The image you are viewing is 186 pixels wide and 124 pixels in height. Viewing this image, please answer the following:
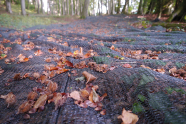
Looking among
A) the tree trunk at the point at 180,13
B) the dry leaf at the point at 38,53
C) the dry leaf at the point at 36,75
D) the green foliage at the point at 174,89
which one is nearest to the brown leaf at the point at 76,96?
the dry leaf at the point at 36,75

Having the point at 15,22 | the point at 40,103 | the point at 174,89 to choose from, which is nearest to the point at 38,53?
the point at 40,103

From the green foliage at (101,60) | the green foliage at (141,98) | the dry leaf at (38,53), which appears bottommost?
the green foliage at (141,98)

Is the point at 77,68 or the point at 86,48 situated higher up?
the point at 86,48

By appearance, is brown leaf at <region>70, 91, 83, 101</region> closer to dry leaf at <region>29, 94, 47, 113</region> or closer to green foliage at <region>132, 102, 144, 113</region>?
dry leaf at <region>29, 94, 47, 113</region>

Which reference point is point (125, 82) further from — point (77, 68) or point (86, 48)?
point (86, 48)

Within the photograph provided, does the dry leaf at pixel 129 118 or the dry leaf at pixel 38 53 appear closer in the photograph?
the dry leaf at pixel 129 118

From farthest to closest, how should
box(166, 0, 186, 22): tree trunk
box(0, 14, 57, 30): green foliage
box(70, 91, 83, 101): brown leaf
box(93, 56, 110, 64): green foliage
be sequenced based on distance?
box(166, 0, 186, 22): tree trunk < box(0, 14, 57, 30): green foliage < box(93, 56, 110, 64): green foliage < box(70, 91, 83, 101): brown leaf

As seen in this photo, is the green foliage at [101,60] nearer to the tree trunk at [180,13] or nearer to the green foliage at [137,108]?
the green foliage at [137,108]

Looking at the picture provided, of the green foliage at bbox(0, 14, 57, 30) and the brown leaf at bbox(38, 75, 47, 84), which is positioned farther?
the green foliage at bbox(0, 14, 57, 30)

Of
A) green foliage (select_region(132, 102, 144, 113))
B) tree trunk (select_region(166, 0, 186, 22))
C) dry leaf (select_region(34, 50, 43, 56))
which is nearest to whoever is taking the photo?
green foliage (select_region(132, 102, 144, 113))

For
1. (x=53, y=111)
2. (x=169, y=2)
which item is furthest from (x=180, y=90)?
(x=169, y=2)

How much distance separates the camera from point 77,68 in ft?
5.79

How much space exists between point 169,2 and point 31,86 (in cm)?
1953

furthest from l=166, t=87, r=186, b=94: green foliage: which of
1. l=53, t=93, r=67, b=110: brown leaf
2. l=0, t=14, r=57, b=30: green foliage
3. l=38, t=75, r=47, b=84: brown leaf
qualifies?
l=0, t=14, r=57, b=30: green foliage
